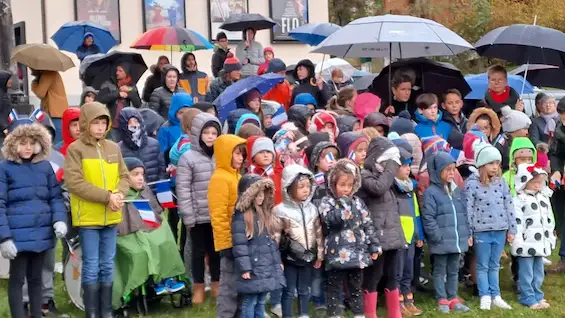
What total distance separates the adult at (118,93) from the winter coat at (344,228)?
3523mm

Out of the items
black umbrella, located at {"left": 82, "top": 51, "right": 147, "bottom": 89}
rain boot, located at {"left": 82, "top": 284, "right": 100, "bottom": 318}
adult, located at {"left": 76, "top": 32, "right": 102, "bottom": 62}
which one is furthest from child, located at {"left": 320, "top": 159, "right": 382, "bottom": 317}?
adult, located at {"left": 76, "top": 32, "right": 102, "bottom": 62}

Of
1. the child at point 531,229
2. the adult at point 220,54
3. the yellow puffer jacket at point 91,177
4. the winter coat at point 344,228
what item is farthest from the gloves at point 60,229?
the adult at point 220,54

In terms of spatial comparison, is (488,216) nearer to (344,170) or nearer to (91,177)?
(344,170)

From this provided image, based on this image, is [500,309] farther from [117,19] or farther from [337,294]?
[117,19]

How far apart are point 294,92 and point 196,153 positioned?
4106 millimetres

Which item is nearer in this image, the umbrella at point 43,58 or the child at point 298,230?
the child at point 298,230

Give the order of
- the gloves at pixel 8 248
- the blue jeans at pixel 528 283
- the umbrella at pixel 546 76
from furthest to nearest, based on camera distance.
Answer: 1. the umbrella at pixel 546 76
2. the blue jeans at pixel 528 283
3. the gloves at pixel 8 248

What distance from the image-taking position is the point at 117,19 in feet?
65.3

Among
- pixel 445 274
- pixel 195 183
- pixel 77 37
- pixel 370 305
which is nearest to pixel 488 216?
pixel 445 274

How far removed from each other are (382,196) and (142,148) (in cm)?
240

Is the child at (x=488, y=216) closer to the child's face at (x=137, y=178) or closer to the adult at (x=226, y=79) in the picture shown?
the child's face at (x=137, y=178)

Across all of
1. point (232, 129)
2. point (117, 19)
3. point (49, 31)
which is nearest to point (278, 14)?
point (117, 19)

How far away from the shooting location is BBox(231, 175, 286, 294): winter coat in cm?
712

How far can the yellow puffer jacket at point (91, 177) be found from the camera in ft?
23.8
